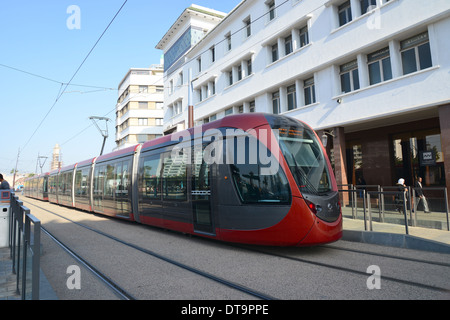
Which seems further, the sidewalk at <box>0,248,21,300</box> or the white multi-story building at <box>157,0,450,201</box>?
the white multi-story building at <box>157,0,450,201</box>

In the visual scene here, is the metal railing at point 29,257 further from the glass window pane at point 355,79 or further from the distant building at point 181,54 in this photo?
the distant building at point 181,54

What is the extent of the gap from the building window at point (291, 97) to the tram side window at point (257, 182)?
12616 mm

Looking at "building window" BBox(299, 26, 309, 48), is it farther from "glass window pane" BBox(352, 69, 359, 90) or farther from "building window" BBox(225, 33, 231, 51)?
"building window" BBox(225, 33, 231, 51)

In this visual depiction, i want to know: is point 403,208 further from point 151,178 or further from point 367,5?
point 367,5

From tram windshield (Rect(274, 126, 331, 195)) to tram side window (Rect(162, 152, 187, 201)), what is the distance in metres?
2.97

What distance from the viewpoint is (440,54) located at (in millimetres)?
11680

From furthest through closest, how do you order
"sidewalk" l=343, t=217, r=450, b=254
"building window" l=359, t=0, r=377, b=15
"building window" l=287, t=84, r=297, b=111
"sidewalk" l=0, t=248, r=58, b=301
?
"building window" l=287, t=84, r=297, b=111 < "building window" l=359, t=0, r=377, b=15 < "sidewalk" l=343, t=217, r=450, b=254 < "sidewalk" l=0, t=248, r=58, b=301

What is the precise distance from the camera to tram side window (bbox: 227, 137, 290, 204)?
6059 millimetres

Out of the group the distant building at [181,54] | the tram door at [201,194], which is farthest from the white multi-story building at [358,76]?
the tram door at [201,194]

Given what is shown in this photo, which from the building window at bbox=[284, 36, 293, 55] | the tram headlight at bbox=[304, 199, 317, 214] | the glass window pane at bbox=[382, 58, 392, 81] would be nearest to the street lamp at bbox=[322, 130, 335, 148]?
the glass window pane at bbox=[382, 58, 392, 81]

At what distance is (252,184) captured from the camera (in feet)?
21.0

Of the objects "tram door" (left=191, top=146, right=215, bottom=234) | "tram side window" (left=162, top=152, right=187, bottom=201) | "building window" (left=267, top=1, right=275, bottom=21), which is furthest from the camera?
"building window" (left=267, top=1, right=275, bottom=21)

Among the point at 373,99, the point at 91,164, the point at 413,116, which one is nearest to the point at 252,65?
the point at 373,99

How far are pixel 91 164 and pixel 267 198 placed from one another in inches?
488
